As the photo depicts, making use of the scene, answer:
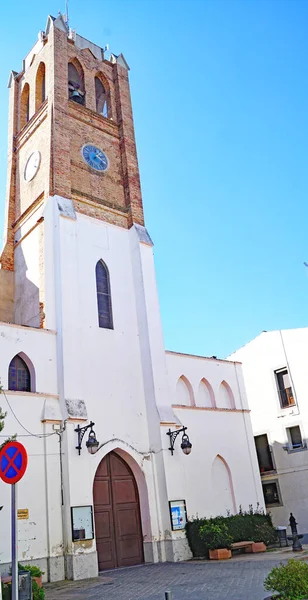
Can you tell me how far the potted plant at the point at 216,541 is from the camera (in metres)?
15.5

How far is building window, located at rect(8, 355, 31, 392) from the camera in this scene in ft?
49.3

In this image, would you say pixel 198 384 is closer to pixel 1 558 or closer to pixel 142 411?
pixel 142 411

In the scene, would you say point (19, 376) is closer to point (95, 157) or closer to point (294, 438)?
point (95, 157)

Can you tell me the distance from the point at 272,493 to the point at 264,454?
1.87 m

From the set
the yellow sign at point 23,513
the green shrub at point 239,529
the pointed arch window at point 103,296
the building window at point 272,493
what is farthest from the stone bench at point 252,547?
the pointed arch window at point 103,296

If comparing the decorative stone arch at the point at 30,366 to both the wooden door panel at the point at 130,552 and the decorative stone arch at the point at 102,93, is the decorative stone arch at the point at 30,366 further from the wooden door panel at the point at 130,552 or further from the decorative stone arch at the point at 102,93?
the decorative stone arch at the point at 102,93

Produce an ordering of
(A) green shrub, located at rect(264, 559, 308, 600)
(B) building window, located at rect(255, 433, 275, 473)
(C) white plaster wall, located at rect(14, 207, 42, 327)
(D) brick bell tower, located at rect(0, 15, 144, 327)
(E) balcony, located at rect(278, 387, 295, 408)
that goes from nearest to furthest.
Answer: (A) green shrub, located at rect(264, 559, 308, 600) < (C) white plaster wall, located at rect(14, 207, 42, 327) < (D) brick bell tower, located at rect(0, 15, 144, 327) < (E) balcony, located at rect(278, 387, 295, 408) < (B) building window, located at rect(255, 433, 275, 473)

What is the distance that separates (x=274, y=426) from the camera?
2550 cm

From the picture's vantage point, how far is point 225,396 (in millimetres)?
20953

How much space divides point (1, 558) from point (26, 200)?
12.8 m

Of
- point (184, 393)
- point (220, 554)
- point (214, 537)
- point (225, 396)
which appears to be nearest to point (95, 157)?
point (184, 393)

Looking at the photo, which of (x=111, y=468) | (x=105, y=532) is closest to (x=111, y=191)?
(x=111, y=468)

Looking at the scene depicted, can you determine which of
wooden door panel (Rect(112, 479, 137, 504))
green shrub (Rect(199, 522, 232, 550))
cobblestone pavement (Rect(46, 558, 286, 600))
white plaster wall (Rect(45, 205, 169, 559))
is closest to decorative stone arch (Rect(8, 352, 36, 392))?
white plaster wall (Rect(45, 205, 169, 559))

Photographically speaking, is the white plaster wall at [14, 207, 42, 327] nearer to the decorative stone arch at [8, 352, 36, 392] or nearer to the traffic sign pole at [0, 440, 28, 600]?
the decorative stone arch at [8, 352, 36, 392]
